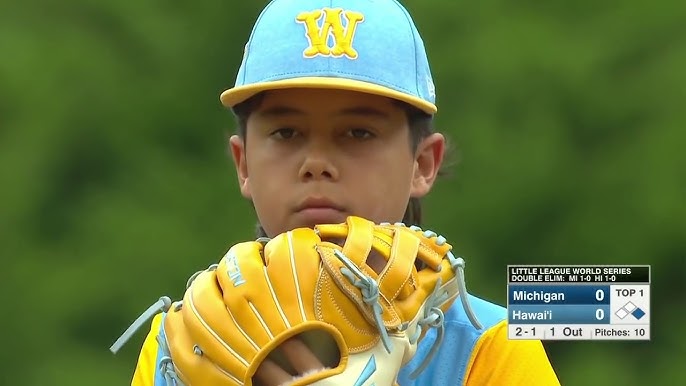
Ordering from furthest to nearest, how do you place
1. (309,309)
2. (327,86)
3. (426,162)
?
(426,162)
(327,86)
(309,309)

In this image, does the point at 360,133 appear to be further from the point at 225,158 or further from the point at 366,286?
the point at 225,158

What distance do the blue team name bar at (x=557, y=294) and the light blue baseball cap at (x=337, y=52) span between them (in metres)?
0.17

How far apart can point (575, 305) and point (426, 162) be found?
0.17 m

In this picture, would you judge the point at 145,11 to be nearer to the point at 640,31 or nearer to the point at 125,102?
the point at 125,102

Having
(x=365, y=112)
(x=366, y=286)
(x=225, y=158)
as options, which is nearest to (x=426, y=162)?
(x=365, y=112)

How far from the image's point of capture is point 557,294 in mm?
980

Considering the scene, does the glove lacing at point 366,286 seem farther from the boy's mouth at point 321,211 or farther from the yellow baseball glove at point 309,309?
the boy's mouth at point 321,211

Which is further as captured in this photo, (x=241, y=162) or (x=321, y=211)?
(x=241, y=162)

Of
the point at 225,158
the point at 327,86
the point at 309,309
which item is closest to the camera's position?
the point at 309,309

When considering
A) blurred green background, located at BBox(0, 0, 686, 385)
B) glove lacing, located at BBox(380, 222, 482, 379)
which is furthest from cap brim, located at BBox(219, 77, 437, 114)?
blurred green background, located at BBox(0, 0, 686, 385)

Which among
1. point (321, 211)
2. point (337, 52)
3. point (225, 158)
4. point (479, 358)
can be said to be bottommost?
point (479, 358)

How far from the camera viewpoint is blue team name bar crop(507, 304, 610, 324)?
0.95 m

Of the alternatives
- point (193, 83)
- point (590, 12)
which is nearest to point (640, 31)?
point (590, 12)

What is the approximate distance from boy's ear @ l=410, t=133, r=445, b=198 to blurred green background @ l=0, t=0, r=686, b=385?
40.2 inches
